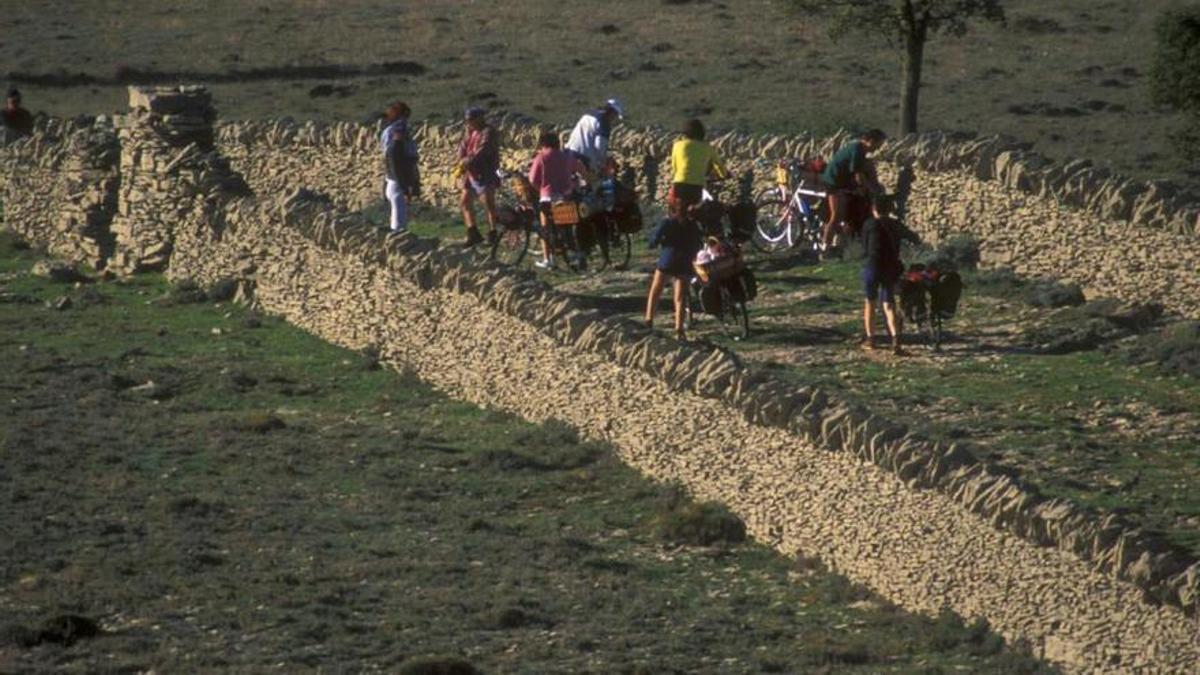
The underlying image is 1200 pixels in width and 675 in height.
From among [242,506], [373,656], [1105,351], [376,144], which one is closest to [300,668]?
[373,656]

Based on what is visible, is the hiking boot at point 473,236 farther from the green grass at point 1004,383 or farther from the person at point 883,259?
the person at point 883,259

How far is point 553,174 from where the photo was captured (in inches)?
1216

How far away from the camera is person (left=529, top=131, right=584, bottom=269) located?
3069 cm

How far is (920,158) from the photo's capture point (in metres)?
31.5

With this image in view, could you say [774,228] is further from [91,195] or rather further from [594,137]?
[91,195]

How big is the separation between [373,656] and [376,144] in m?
19.9

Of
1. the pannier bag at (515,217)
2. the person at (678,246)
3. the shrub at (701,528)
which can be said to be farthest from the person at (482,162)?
the shrub at (701,528)

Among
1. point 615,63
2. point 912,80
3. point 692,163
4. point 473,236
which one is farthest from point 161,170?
point 615,63

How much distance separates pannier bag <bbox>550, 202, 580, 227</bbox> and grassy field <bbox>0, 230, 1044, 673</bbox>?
10.9 feet

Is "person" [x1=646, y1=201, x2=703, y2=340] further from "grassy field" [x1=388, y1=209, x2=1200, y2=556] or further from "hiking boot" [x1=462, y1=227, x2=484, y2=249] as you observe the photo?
"hiking boot" [x1=462, y1=227, x2=484, y2=249]

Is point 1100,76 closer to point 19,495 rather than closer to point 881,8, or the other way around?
point 881,8

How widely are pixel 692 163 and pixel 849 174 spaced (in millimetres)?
1675

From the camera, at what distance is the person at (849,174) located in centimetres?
2998

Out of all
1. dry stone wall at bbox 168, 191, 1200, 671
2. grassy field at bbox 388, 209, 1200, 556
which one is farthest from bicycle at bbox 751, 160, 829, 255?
dry stone wall at bbox 168, 191, 1200, 671
